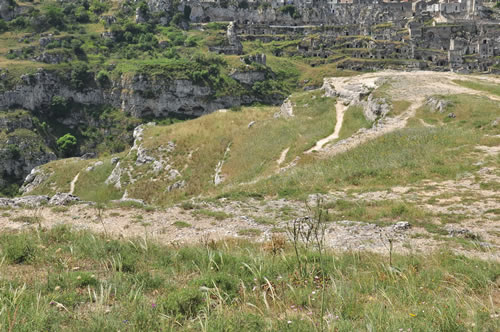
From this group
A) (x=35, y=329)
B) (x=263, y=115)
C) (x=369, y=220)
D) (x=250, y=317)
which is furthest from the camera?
(x=263, y=115)

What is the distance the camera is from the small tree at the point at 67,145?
2876 inches

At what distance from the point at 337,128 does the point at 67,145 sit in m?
65.5

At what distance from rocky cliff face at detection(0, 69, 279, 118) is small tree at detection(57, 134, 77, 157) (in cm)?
1417

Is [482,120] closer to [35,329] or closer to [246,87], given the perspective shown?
[35,329]

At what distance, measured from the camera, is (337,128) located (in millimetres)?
26719

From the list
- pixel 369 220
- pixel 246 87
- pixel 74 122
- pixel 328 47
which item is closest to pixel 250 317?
pixel 369 220

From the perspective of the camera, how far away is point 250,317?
12.8 ft

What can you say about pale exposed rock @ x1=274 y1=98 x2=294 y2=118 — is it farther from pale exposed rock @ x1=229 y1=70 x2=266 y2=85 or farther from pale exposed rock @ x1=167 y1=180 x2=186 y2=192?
pale exposed rock @ x1=229 y1=70 x2=266 y2=85

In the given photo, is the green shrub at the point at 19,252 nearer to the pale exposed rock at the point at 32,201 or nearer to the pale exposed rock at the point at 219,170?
the pale exposed rock at the point at 32,201

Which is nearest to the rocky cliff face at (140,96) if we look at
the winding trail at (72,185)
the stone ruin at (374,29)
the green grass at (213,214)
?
the stone ruin at (374,29)

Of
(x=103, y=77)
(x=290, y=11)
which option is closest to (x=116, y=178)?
(x=103, y=77)

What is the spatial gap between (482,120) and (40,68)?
90.9 m

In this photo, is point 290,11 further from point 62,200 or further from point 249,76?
point 62,200

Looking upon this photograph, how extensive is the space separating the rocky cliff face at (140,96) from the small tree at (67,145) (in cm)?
1417
